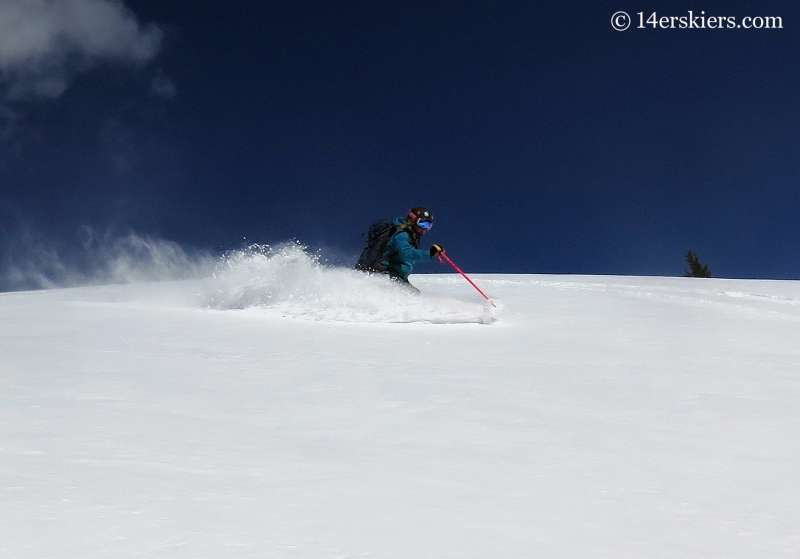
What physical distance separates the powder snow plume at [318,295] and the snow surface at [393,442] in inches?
33.4

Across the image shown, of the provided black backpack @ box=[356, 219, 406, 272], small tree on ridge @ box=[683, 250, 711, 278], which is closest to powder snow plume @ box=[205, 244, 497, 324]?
black backpack @ box=[356, 219, 406, 272]

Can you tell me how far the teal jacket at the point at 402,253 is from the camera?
855 centimetres

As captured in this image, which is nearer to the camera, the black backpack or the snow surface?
the snow surface

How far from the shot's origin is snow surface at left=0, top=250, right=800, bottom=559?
2.10 meters

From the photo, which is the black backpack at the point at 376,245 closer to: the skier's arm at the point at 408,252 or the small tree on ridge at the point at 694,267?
the skier's arm at the point at 408,252

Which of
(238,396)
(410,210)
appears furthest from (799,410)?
(410,210)

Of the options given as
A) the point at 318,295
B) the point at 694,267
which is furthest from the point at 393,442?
the point at 694,267

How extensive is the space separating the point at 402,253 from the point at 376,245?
56 centimetres

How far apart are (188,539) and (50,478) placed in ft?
2.34

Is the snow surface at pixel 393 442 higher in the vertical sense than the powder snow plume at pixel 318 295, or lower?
→ lower

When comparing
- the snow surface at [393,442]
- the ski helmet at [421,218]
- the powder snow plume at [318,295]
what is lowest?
the snow surface at [393,442]

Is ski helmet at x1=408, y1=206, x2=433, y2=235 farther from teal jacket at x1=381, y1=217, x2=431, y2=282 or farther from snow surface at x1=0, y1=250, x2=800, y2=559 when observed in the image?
snow surface at x1=0, y1=250, x2=800, y2=559

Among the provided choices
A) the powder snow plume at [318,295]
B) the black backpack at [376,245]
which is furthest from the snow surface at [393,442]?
the black backpack at [376,245]

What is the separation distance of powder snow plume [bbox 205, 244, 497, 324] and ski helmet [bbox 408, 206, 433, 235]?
0.78 m
